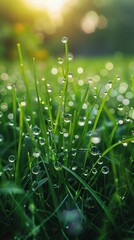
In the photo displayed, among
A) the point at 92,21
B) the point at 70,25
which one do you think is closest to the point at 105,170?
the point at 70,25

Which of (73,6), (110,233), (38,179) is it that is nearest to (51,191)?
(38,179)

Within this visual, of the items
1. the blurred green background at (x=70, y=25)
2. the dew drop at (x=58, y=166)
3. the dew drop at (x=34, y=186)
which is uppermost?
the blurred green background at (x=70, y=25)

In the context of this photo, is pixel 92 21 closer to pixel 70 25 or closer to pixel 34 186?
pixel 70 25

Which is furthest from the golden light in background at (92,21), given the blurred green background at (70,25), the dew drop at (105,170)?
the dew drop at (105,170)

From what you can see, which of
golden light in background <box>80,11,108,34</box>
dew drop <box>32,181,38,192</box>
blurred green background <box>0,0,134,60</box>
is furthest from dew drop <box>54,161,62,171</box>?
golden light in background <box>80,11,108,34</box>

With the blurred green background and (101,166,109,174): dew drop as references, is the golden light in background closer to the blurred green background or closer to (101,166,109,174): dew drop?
the blurred green background

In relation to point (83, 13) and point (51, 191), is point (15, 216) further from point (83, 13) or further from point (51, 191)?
point (83, 13)

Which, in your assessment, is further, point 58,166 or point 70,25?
point 70,25

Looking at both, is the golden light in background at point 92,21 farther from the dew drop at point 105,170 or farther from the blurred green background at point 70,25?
the dew drop at point 105,170
